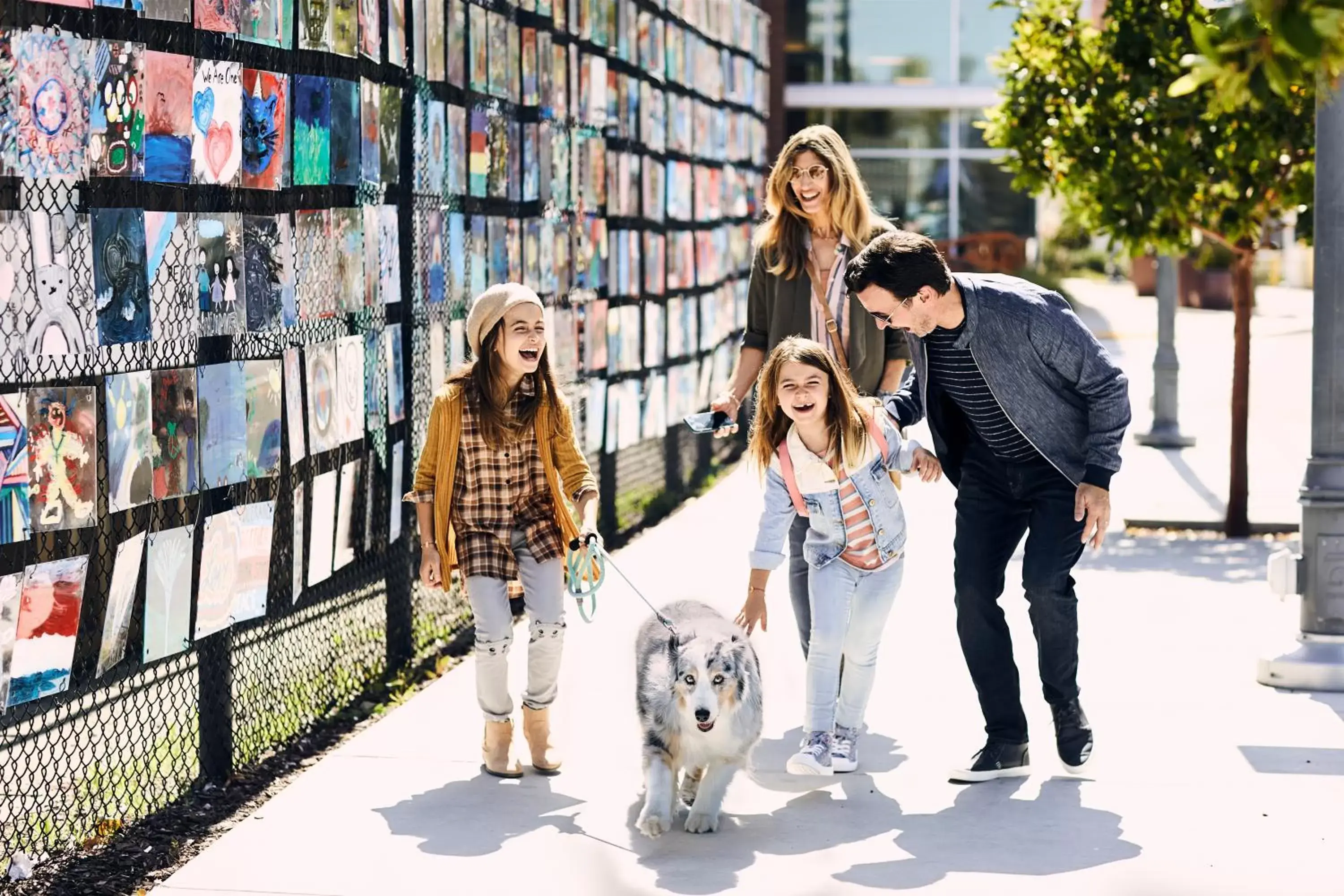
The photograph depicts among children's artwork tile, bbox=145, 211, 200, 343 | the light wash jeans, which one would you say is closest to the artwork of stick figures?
children's artwork tile, bbox=145, 211, 200, 343

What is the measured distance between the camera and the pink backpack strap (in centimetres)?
554

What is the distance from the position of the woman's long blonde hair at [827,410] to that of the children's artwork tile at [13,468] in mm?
2157

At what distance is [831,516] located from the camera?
18.2ft

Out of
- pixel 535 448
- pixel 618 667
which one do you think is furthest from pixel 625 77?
pixel 535 448

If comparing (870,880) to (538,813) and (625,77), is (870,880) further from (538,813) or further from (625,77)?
(625,77)

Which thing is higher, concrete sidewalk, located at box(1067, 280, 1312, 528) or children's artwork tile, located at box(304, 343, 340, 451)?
children's artwork tile, located at box(304, 343, 340, 451)

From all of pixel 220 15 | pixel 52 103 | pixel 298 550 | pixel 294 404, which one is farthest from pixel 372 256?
pixel 52 103

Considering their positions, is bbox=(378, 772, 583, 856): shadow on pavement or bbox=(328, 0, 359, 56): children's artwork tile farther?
bbox=(328, 0, 359, 56): children's artwork tile

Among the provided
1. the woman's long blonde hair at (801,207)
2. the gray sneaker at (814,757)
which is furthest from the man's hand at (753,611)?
the woman's long blonde hair at (801,207)

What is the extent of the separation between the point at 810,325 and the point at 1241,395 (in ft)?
17.4

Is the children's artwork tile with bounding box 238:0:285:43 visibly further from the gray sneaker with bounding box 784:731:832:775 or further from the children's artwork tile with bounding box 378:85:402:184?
the gray sneaker with bounding box 784:731:832:775

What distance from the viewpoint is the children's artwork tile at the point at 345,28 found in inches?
244

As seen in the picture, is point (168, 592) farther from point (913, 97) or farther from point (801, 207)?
point (913, 97)

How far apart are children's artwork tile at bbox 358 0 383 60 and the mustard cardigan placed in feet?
5.11
